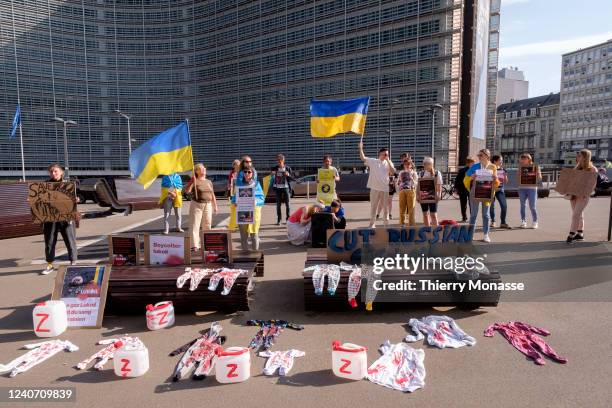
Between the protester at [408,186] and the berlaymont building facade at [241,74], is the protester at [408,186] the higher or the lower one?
the lower one

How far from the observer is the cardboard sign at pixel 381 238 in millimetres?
5301

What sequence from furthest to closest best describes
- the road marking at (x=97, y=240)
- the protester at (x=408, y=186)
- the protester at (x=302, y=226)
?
the protester at (x=408, y=186) < the protester at (x=302, y=226) < the road marking at (x=97, y=240)

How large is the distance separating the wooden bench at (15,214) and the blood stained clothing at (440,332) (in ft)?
36.0

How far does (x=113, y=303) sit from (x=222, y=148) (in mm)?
53505

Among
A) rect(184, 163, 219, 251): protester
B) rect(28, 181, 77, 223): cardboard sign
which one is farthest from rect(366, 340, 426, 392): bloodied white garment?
rect(28, 181, 77, 223): cardboard sign

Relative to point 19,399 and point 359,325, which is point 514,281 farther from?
point 19,399

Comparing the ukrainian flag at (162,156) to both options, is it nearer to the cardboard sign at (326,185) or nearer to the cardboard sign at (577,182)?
the cardboard sign at (326,185)

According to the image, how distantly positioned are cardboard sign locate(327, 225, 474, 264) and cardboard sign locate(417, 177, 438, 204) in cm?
395

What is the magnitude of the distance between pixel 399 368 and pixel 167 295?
2.84m

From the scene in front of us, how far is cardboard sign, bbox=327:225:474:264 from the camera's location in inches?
209

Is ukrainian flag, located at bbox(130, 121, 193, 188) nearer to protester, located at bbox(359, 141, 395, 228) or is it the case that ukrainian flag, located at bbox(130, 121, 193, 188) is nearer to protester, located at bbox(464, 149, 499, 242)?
protester, located at bbox(359, 141, 395, 228)

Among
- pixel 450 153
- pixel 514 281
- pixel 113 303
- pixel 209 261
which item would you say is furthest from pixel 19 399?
pixel 450 153

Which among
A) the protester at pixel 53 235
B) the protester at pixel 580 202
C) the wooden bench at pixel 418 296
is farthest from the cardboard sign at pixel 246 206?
the protester at pixel 580 202

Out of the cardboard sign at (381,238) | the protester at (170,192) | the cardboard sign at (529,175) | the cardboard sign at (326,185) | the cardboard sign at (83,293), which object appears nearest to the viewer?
the cardboard sign at (83,293)
